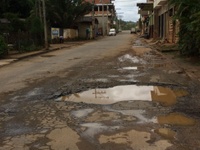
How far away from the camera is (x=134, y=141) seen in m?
4.97

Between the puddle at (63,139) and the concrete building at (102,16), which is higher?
the concrete building at (102,16)

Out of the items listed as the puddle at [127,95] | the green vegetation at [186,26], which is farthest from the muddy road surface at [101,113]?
the green vegetation at [186,26]

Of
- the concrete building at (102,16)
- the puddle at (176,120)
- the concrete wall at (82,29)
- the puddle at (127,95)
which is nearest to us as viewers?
the puddle at (176,120)

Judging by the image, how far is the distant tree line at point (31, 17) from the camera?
1013 inches

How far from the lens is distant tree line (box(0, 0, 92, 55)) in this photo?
1013 inches

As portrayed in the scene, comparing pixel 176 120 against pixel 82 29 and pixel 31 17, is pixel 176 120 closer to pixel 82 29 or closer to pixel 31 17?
pixel 31 17

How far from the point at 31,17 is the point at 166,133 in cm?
2648

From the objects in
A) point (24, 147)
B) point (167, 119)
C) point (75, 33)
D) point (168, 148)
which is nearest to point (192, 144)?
point (168, 148)

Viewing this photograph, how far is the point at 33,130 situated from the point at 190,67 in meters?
9.22

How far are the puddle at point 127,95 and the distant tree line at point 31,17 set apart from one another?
1297 cm

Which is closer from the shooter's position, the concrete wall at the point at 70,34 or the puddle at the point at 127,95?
the puddle at the point at 127,95

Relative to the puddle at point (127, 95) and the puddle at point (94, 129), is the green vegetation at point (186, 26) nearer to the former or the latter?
the puddle at point (127, 95)

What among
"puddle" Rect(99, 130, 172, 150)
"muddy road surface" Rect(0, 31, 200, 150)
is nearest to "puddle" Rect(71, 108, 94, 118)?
"muddy road surface" Rect(0, 31, 200, 150)

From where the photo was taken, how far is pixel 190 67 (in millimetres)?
13336
